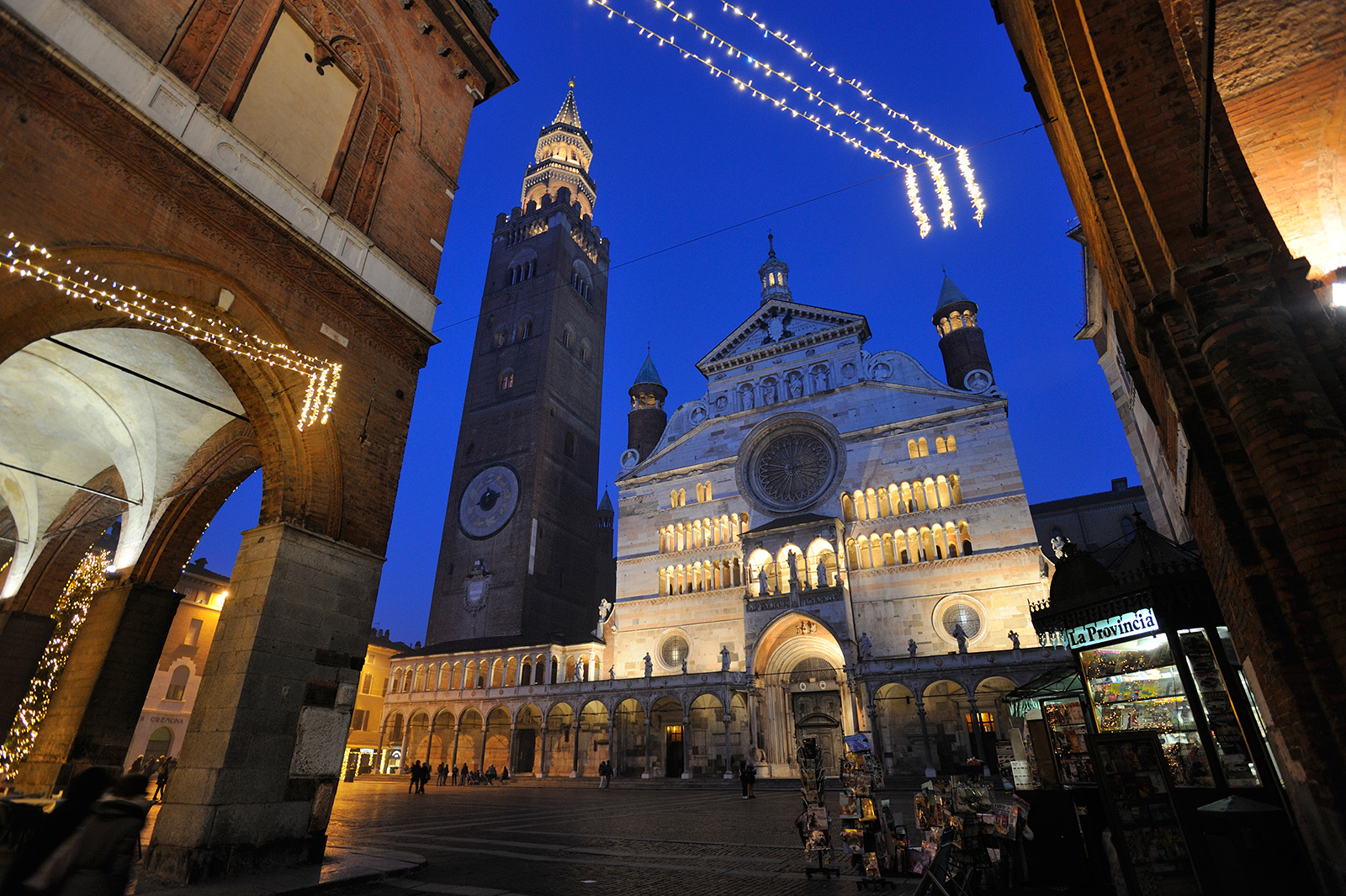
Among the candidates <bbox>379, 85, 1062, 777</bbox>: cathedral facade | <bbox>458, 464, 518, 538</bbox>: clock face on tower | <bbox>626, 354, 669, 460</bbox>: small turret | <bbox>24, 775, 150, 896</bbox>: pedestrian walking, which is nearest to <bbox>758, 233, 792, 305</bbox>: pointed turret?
<bbox>379, 85, 1062, 777</bbox>: cathedral facade

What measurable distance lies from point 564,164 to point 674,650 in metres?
48.4

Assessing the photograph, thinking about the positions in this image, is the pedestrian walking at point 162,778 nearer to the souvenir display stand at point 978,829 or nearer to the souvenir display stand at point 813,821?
the souvenir display stand at point 813,821

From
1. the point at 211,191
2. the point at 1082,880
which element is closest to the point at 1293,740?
the point at 1082,880

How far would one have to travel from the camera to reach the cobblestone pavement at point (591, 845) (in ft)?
23.0

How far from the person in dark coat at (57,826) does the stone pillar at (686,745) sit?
27.3m

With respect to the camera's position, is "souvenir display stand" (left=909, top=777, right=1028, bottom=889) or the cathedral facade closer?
"souvenir display stand" (left=909, top=777, right=1028, bottom=889)

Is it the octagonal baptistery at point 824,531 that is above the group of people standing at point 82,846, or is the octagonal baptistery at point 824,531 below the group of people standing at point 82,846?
above

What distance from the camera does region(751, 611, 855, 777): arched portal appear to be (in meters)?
28.1

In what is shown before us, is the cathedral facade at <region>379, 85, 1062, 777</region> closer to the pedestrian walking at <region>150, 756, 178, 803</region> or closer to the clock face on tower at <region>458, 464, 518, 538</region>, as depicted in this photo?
the clock face on tower at <region>458, 464, 518, 538</region>

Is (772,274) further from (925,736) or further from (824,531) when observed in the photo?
(925,736)

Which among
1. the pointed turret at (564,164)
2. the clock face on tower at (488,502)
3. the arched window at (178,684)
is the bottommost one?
the arched window at (178,684)

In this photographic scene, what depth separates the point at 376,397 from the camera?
398 inches

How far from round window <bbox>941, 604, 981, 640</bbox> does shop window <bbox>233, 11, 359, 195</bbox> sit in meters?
26.8

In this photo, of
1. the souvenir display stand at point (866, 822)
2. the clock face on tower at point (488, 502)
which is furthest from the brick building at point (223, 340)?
the clock face on tower at point (488, 502)
